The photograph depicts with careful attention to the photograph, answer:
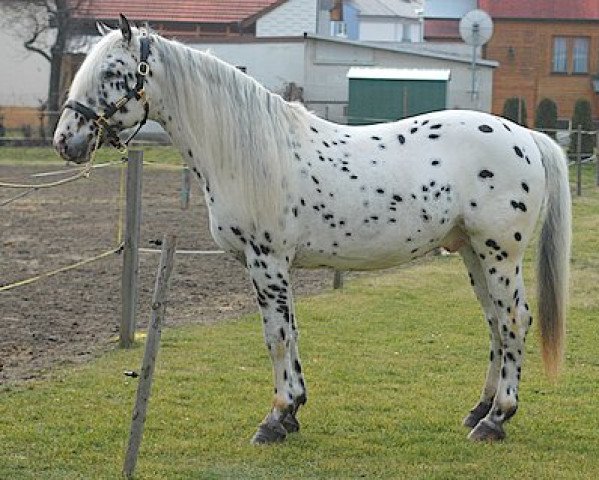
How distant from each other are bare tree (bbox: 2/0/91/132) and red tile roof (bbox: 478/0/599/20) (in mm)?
14218

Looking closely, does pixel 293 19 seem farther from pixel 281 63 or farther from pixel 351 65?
pixel 281 63

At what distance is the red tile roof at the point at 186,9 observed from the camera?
4344 centimetres

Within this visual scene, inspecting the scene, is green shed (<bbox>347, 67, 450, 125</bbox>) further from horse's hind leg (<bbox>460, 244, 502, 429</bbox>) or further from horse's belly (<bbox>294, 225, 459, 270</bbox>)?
horse's belly (<bbox>294, 225, 459, 270</bbox>)

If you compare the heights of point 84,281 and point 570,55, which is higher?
point 570,55

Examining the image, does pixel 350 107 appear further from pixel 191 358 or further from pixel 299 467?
pixel 299 467

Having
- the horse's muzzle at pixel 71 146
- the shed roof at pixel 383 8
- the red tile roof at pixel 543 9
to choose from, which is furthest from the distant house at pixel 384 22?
the horse's muzzle at pixel 71 146

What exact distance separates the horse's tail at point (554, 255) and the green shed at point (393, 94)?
22833mm

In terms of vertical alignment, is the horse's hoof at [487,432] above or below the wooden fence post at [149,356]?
below

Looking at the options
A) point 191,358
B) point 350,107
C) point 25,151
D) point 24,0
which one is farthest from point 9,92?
point 191,358

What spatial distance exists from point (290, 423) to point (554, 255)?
1625 millimetres

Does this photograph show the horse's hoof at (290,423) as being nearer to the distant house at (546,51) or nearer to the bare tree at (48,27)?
the bare tree at (48,27)

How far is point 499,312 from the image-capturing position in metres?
6.47

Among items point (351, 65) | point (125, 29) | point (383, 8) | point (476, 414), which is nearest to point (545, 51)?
point (351, 65)

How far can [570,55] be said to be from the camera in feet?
148
